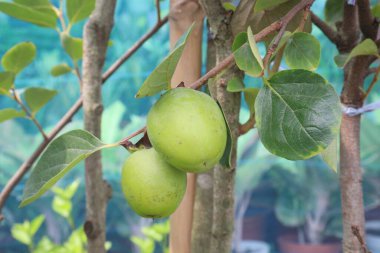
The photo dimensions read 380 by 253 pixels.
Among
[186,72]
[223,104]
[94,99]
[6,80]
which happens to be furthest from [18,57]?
[223,104]

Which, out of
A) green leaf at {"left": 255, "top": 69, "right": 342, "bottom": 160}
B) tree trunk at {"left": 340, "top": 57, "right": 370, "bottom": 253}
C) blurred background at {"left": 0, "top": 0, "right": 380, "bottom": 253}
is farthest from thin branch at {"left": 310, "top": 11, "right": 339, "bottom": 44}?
blurred background at {"left": 0, "top": 0, "right": 380, "bottom": 253}

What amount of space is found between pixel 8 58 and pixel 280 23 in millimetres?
520

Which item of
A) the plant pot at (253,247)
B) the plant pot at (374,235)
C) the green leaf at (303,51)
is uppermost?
the green leaf at (303,51)

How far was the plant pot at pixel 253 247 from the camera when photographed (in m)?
2.06

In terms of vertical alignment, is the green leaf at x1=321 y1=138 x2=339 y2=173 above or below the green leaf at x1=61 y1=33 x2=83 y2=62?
above

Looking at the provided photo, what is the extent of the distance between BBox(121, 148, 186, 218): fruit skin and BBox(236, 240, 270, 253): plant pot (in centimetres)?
177

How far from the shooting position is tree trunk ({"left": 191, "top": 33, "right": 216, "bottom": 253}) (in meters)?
0.59

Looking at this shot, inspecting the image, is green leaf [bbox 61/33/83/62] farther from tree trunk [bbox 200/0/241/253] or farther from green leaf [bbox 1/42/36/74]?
tree trunk [bbox 200/0/241/253]

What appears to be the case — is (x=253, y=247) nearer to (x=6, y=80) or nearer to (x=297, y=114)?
(x=6, y=80)

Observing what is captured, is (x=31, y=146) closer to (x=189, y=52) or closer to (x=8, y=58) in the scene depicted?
(x=8, y=58)

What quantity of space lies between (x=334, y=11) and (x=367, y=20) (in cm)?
17

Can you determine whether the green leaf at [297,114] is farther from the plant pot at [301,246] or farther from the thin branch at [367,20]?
the plant pot at [301,246]

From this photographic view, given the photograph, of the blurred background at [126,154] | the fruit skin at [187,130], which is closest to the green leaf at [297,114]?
the fruit skin at [187,130]

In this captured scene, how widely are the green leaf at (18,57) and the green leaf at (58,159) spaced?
408 mm
